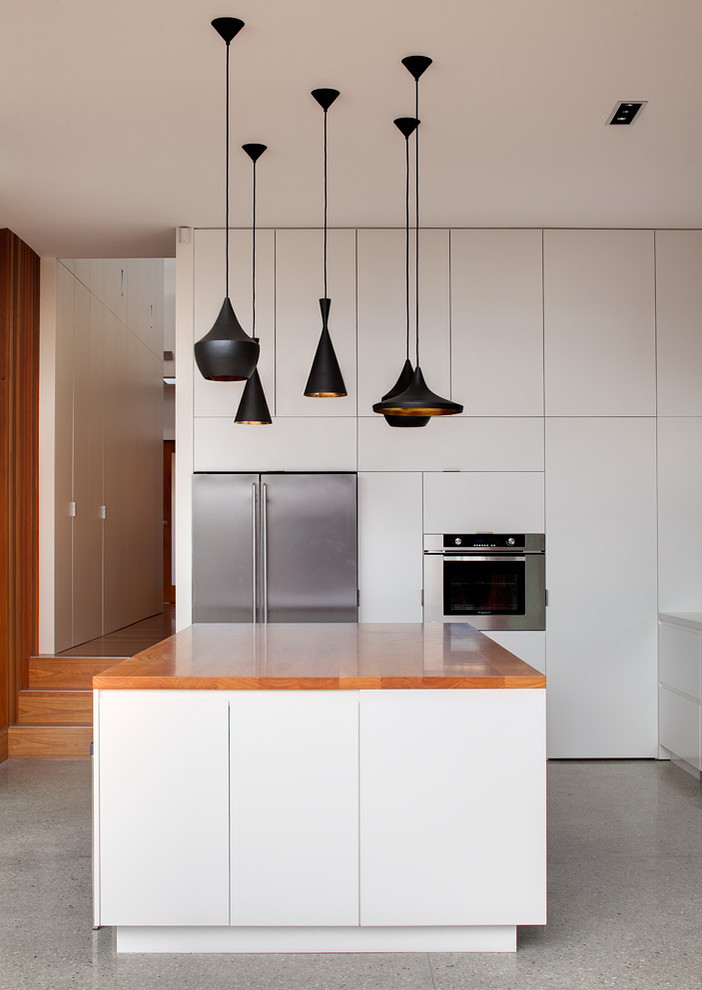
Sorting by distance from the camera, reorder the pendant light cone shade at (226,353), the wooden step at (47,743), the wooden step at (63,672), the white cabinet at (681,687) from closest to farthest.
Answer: the pendant light cone shade at (226,353)
the white cabinet at (681,687)
the wooden step at (47,743)
the wooden step at (63,672)

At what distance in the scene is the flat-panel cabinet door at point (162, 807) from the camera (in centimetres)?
279

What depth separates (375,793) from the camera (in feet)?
9.27

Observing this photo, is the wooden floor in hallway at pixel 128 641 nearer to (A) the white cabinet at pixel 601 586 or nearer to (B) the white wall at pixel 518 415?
(B) the white wall at pixel 518 415

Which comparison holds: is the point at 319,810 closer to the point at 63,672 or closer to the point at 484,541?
the point at 484,541

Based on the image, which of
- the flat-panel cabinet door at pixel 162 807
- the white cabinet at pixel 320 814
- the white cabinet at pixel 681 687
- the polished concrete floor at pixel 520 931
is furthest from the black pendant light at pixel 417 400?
the white cabinet at pixel 681 687

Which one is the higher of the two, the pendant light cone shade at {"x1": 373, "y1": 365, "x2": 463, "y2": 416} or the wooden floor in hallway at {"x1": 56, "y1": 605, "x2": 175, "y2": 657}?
the pendant light cone shade at {"x1": 373, "y1": 365, "x2": 463, "y2": 416}

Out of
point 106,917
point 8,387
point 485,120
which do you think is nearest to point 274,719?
point 106,917

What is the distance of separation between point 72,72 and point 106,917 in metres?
2.83

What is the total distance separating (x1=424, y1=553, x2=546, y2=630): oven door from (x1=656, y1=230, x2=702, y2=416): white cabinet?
3.84 feet

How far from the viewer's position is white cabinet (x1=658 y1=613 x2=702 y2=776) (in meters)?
4.78

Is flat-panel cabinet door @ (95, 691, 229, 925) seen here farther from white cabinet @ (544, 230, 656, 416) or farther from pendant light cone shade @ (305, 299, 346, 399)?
white cabinet @ (544, 230, 656, 416)

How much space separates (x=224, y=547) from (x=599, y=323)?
2401mm

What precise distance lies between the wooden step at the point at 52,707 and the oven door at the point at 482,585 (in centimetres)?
206

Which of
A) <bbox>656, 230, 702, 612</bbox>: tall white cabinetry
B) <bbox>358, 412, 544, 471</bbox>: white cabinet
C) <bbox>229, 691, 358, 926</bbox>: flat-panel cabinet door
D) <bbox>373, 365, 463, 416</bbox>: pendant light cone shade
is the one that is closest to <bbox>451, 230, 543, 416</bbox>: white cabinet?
<bbox>358, 412, 544, 471</bbox>: white cabinet
